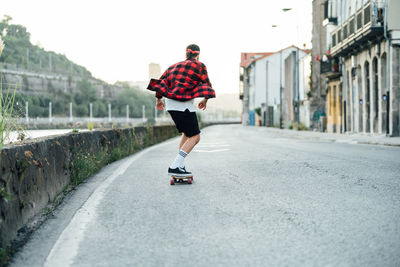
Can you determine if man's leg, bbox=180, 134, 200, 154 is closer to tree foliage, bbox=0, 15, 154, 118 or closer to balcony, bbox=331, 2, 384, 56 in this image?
balcony, bbox=331, 2, 384, 56

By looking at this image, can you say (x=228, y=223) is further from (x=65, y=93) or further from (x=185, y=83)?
(x=65, y=93)

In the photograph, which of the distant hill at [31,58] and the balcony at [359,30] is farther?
the distant hill at [31,58]

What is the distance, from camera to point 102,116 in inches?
5896

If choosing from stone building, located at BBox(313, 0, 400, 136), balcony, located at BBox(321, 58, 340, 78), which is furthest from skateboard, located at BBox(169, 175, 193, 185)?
balcony, located at BBox(321, 58, 340, 78)

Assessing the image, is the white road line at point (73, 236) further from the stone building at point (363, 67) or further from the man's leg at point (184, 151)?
the stone building at point (363, 67)

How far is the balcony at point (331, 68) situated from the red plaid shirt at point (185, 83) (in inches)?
1238

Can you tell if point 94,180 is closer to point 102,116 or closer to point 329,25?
point 329,25

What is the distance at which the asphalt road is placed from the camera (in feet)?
12.6

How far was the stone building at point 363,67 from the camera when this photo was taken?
26641 mm

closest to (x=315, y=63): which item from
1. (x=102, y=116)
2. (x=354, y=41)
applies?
(x=354, y=41)

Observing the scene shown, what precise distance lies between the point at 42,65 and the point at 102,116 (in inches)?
999

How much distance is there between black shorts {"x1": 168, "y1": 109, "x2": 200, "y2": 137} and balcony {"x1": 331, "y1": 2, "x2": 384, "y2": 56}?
2158 centimetres

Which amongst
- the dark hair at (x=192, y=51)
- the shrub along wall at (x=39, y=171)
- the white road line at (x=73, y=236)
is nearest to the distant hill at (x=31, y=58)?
the shrub along wall at (x=39, y=171)

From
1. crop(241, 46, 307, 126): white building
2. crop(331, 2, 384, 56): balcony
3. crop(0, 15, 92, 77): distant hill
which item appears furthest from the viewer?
crop(0, 15, 92, 77): distant hill
